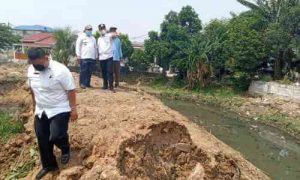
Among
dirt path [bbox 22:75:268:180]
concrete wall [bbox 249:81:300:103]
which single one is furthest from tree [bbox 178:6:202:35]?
dirt path [bbox 22:75:268:180]

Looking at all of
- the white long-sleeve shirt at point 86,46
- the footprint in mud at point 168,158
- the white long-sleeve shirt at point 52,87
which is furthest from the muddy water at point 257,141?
the white long-sleeve shirt at point 52,87

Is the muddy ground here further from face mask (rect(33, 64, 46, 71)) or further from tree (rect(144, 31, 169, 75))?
tree (rect(144, 31, 169, 75))

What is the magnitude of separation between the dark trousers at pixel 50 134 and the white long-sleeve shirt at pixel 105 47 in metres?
5.86

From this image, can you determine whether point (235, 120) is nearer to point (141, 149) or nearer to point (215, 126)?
point (215, 126)

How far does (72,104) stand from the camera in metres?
6.25

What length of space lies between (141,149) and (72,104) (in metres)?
1.24

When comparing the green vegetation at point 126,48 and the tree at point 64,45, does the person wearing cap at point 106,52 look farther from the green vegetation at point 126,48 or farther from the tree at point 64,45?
the tree at point 64,45

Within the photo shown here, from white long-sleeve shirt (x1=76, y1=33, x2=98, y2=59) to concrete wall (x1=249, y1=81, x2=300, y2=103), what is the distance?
534 inches

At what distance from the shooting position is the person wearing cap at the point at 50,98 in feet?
19.9

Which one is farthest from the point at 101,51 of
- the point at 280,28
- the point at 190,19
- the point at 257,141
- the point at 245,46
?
the point at 190,19

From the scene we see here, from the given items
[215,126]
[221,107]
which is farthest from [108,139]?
[221,107]

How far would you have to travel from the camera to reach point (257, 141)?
15.9 meters

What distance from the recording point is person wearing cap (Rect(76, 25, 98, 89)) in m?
12.3

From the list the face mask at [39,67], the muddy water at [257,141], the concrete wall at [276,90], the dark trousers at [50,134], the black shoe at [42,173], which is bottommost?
the muddy water at [257,141]
